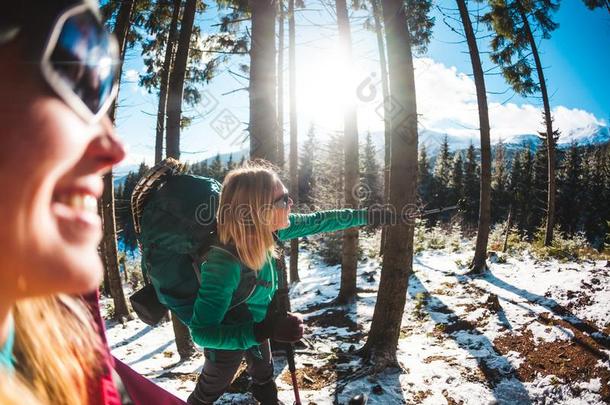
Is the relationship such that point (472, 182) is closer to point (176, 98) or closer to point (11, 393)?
point (176, 98)

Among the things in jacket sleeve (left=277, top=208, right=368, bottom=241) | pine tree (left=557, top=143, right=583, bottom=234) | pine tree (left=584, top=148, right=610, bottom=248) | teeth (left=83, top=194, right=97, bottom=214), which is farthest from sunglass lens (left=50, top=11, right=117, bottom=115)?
pine tree (left=584, top=148, right=610, bottom=248)

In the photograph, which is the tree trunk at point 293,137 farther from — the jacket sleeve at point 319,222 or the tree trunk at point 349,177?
the jacket sleeve at point 319,222

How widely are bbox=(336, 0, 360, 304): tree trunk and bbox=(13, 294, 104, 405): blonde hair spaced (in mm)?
6674

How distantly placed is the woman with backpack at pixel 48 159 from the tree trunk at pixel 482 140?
9538 mm

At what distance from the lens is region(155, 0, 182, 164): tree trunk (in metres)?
7.48

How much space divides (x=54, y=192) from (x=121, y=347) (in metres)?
7.99

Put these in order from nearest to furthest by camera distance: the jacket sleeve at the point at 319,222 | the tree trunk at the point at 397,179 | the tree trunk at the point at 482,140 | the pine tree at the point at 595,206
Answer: the jacket sleeve at the point at 319,222, the tree trunk at the point at 397,179, the tree trunk at the point at 482,140, the pine tree at the point at 595,206

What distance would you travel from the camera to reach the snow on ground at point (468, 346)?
11.6 feet

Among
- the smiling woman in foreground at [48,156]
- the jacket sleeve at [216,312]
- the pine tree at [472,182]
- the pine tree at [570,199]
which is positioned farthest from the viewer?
the pine tree at [472,182]

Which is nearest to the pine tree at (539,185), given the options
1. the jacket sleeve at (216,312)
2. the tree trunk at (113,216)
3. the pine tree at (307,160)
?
the pine tree at (307,160)

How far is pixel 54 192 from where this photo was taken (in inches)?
21.8

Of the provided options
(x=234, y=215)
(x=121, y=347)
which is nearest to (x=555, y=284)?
(x=234, y=215)

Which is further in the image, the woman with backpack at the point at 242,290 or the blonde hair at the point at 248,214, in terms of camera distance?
the blonde hair at the point at 248,214

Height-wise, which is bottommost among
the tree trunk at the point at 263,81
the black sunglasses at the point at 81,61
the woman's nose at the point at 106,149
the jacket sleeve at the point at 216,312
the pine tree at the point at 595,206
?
the pine tree at the point at 595,206
